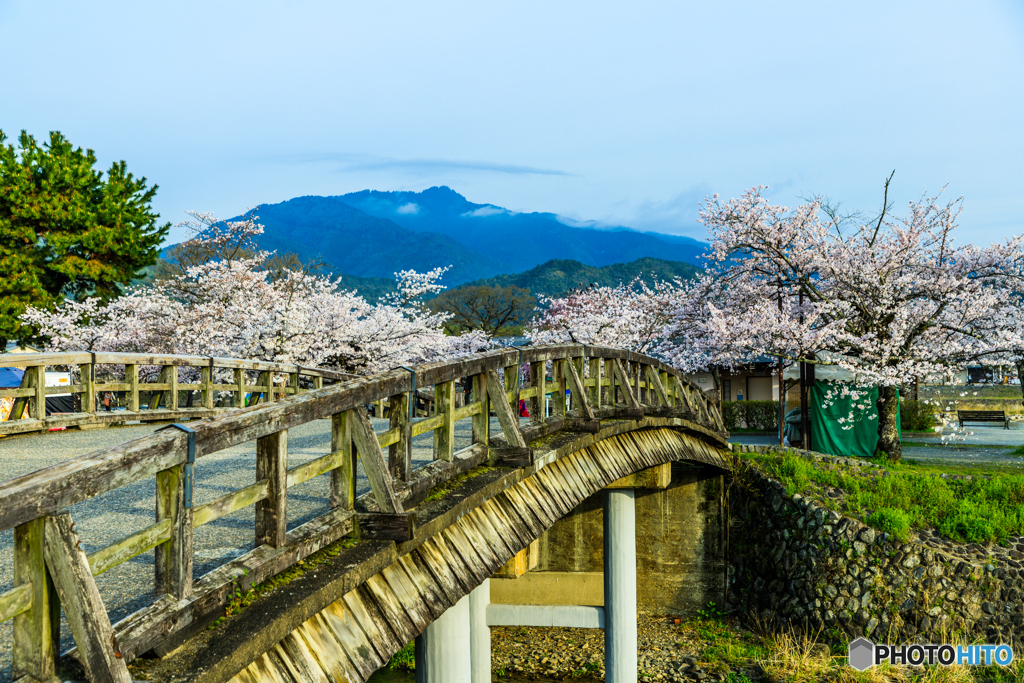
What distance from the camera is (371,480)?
4641 mm

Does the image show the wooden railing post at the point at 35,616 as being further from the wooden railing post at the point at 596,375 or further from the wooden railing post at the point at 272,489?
the wooden railing post at the point at 596,375

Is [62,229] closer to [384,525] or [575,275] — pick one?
[384,525]

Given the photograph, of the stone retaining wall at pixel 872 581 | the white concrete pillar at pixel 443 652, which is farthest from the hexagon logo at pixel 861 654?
the white concrete pillar at pixel 443 652

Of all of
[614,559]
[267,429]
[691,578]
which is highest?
[267,429]

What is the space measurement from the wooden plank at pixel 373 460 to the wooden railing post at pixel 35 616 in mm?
1960

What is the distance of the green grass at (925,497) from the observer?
54.8 feet

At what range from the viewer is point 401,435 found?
508cm

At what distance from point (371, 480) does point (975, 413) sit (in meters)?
38.3

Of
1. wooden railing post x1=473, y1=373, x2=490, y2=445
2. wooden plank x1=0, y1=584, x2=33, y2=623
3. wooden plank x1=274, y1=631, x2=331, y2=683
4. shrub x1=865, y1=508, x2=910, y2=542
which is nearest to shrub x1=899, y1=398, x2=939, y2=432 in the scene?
shrub x1=865, y1=508, x2=910, y2=542

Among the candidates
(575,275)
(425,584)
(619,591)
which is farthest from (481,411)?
(575,275)

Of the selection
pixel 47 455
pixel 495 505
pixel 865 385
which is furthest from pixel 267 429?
pixel 865 385

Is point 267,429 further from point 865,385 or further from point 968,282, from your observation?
point 968,282

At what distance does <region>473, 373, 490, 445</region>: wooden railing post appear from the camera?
6.72m

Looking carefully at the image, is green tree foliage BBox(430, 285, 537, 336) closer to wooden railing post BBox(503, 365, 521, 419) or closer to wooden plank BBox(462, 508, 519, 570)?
wooden railing post BBox(503, 365, 521, 419)
